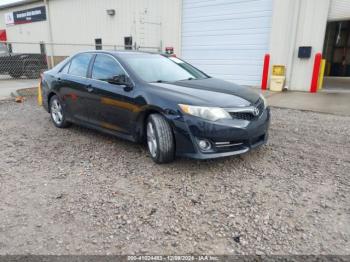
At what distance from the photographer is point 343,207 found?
2.80 meters

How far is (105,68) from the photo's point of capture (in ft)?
14.5

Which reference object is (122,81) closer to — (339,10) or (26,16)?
(339,10)

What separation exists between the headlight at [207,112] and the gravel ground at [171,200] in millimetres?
699

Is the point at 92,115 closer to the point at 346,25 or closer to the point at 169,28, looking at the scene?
the point at 169,28

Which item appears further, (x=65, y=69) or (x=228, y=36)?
(x=228, y=36)

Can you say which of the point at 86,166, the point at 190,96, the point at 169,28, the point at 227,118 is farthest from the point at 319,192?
the point at 169,28

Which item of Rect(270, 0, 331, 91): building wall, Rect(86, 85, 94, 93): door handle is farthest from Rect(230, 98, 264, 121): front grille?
Rect(270, 0, 331, 91): building wall

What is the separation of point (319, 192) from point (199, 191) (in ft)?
4.15

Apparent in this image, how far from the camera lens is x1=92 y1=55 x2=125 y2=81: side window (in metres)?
4.22

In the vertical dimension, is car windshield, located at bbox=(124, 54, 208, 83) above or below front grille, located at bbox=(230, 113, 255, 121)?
above

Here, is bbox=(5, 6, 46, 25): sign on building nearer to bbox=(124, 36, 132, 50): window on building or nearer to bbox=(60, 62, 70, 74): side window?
bbox=(124, 36, 132, 50): window on building

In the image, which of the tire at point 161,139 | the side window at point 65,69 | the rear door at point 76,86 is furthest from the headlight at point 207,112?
the side window at point 65,69

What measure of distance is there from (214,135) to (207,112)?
0.27 m

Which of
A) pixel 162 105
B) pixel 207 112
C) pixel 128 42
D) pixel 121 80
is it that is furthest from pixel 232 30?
pixel 207 112
